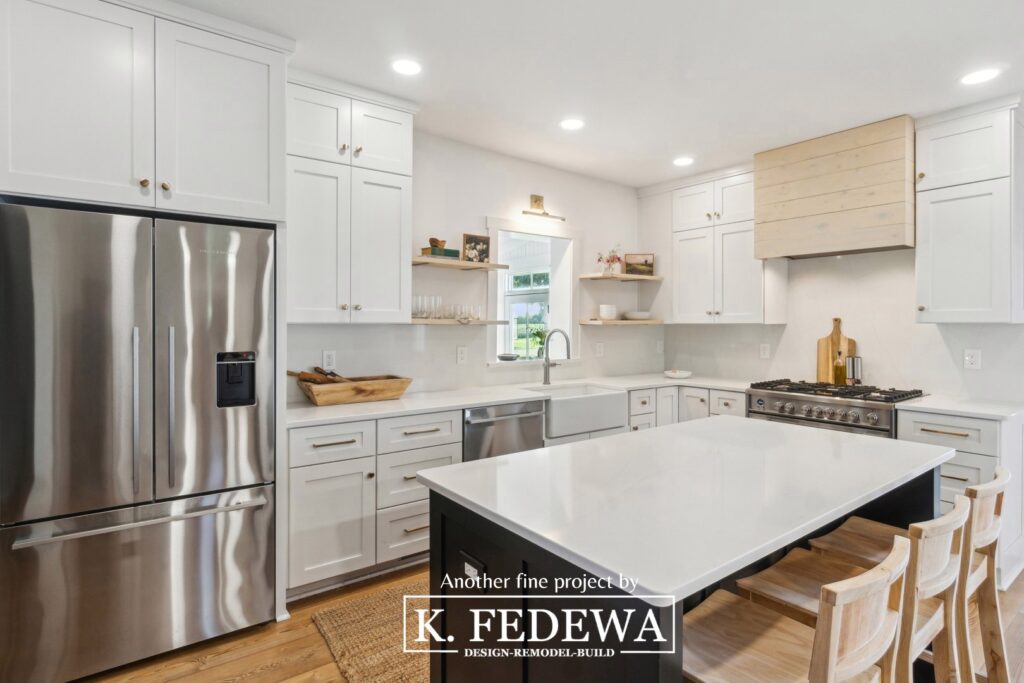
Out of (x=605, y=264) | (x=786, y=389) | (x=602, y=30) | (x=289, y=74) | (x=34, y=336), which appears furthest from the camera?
(x=605, y=264)

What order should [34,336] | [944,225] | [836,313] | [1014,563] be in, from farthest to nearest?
[836,313], [944,225], [1014,563], [34,336]

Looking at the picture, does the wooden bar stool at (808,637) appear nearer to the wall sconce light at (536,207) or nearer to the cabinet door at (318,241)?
the cabinet door at (318,241)

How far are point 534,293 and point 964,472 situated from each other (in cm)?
306

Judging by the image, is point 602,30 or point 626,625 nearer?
point 626,625

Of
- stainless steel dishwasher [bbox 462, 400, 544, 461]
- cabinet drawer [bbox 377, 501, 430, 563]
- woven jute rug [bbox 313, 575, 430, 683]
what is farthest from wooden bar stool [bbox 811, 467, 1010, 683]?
cabinet drawer [bbox 377, 501, 430, 563]

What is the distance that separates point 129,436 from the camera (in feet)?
6.67

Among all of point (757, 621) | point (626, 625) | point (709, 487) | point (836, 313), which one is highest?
point (836, 313)

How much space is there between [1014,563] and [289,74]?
14.9 feet

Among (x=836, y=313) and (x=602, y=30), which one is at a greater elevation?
(x=602, y=30)

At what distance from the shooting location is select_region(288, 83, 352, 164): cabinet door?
8.89ft

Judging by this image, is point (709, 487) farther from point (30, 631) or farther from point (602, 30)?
point (30, 631)

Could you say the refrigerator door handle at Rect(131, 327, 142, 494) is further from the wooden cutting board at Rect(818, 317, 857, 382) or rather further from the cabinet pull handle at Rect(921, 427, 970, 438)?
the wooden cutting board at Rect(818, 317, 857, 382)

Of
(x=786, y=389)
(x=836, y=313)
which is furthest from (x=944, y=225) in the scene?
(x=786, y=389)

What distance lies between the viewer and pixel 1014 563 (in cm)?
287
